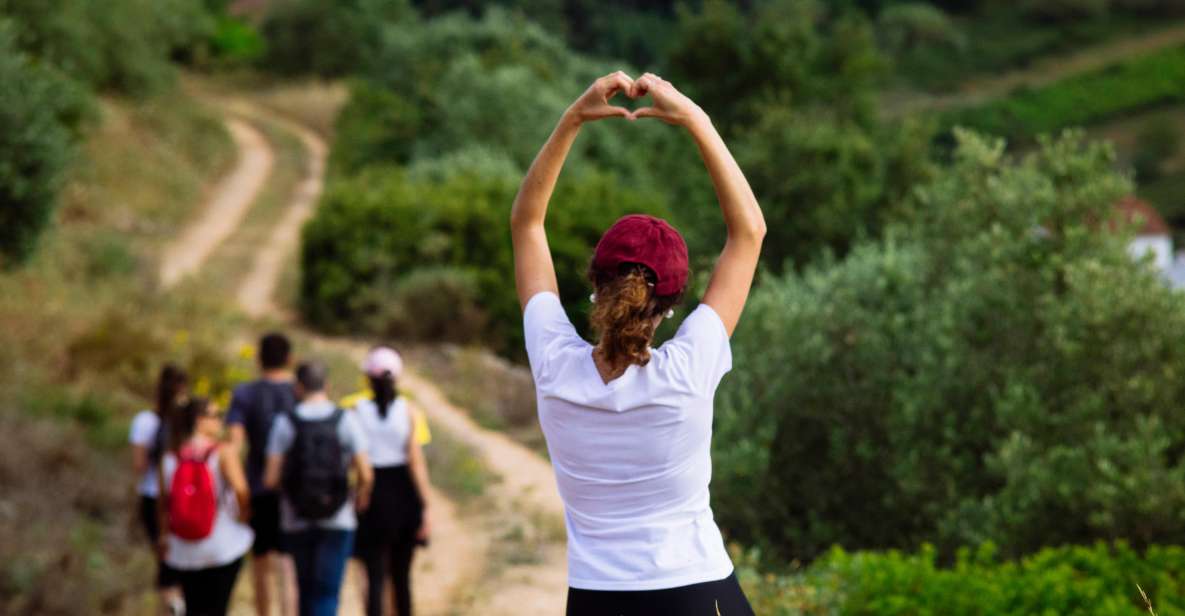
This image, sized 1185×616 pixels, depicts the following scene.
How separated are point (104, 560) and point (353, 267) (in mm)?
13867

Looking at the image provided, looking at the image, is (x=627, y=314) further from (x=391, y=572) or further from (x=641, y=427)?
(x=391, y=572)

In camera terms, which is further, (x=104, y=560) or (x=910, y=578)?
(x=104, y=560)

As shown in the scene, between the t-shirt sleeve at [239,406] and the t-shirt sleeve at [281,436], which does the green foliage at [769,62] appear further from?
the t-shirt sleeve at [281,436]

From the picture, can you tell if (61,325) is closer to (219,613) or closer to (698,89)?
(219,613)

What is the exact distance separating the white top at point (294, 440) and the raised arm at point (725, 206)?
4315mm

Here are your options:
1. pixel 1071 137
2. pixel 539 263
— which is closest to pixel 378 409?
pixel 539 263

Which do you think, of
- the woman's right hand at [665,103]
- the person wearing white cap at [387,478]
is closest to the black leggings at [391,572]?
the person wearing white cap at [387,478]

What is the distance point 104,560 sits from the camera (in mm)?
10789

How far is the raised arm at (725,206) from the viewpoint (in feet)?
9.16

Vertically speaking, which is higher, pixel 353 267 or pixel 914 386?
pixel 353 267

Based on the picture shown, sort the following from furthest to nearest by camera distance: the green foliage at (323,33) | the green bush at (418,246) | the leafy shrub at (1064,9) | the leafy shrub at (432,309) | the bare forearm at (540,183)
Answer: the leafy shrub at (1064,9) → the green foliage at (323,33) → the green bush at (418,246) → the leafy shrub at (432,309) → the bare forearm at (540,183)

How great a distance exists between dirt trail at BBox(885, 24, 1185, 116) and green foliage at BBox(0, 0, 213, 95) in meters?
49.3

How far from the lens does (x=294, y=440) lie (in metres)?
6.73

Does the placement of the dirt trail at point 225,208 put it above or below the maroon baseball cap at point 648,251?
above
